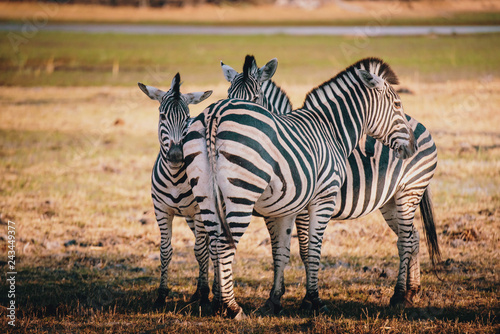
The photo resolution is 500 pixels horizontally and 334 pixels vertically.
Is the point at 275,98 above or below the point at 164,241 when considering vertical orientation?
above

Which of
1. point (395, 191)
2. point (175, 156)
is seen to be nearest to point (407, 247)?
point (395, 191)

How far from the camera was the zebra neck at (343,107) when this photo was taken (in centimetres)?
666

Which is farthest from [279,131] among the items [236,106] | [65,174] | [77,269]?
[65,174]

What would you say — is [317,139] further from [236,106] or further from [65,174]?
[65,174]

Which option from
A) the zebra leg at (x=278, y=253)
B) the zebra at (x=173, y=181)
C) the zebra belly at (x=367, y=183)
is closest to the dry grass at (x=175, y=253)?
the zebra leg at (x=278, y=253)

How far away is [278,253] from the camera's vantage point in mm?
6570

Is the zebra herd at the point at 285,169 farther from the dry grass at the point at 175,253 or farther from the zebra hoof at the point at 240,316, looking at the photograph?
the dry grass at the point at 175,253

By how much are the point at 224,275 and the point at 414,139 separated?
115 inches

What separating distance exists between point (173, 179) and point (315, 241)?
1.69m

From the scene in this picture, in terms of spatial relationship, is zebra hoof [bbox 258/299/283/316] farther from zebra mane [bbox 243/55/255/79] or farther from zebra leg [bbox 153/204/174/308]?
zebra mane [bbox 243/55/255/79]

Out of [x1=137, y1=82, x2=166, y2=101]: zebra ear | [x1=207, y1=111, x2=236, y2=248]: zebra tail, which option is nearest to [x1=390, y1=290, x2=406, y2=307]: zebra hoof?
[x1=207, y1=111, x2=236, y2=248]: zebra tail

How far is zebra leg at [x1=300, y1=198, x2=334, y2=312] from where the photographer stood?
623 centimetres

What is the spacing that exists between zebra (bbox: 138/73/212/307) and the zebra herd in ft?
0.04

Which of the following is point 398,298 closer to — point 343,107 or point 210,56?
point 343,107
